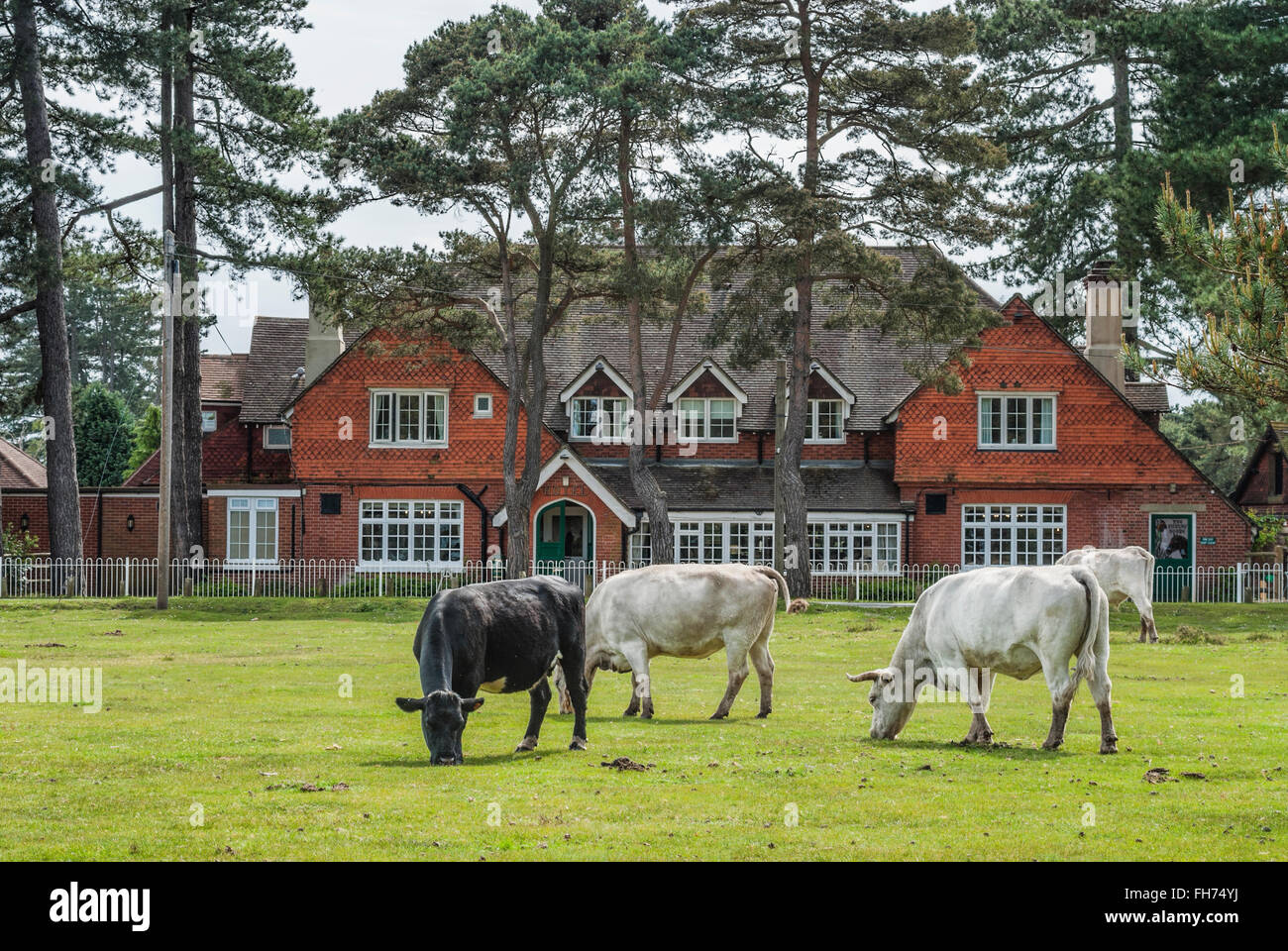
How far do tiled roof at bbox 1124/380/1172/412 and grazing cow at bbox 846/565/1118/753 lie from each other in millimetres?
37600

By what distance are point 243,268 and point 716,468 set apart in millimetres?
16785

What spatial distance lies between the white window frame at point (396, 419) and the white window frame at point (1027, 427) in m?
17.1

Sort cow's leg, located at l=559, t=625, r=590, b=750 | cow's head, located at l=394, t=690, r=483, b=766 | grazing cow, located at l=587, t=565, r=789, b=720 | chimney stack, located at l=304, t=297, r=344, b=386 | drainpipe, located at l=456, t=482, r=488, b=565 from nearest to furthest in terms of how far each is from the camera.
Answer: cow's head, located at l=394, t=690, r=483, b=766 → cow's leg, located at l=559, t=625, r=590, b=750 → grazing cow, located at l=587, t=565, r=789, b=720 → drainpipe, located at l=456, t=482, r=488, b=565 → chimney stack, located at l=304, t=297, r=344, b=386

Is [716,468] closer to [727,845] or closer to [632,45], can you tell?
[632,45]

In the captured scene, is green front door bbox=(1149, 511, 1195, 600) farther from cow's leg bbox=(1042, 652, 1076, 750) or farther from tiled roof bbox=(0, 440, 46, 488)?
tiled roof bbox=(0, 440, 46, 488)

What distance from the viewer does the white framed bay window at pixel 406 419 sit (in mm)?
48719

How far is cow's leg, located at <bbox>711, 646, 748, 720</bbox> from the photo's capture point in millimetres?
17188

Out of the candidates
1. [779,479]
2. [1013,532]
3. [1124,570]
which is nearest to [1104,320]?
[1013,532]

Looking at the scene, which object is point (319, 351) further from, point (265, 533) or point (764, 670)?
point (764, 670)

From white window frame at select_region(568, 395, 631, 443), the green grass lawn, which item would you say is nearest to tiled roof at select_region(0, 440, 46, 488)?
white window frame at select_region(568, 395, 631, 443)

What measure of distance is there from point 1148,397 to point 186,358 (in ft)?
103

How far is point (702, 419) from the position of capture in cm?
5022

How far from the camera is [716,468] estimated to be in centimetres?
4994
